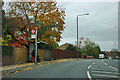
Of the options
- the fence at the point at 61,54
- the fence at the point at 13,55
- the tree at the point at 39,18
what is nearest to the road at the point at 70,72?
the fence at the point at 13,55

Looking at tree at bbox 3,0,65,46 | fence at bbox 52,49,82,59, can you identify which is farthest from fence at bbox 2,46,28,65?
fence at bbox 52,49,82,59

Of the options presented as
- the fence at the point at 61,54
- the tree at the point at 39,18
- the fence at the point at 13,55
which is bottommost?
the fence at the point at 61,54

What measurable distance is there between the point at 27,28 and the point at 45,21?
284cm

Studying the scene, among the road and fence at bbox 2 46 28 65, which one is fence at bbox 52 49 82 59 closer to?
fence at bbox 2 46 28 65

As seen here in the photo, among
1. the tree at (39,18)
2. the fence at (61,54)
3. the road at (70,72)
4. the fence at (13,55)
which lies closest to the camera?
the road at (70,72)

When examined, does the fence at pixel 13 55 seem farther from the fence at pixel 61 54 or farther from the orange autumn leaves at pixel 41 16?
the fence at pixel 61 54

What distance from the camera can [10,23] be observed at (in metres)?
21.4

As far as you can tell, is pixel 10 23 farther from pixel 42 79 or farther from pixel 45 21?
pixel 42 79

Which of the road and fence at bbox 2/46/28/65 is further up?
fence at bbox 2/46/28/65

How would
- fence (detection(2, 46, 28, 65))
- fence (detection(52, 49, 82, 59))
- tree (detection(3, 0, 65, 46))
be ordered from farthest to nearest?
fence (detection(52, 49, 82, 59)), tree (detection(3, 0, 65, 46)), fence (detection(2, 46, 28, 65))

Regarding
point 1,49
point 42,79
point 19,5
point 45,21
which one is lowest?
point 42,79

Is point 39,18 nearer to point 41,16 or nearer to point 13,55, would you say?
point 41,16

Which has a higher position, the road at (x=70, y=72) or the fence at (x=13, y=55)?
the fence at (x=13, y=55)

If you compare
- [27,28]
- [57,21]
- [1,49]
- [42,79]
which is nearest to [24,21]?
[27,28]
